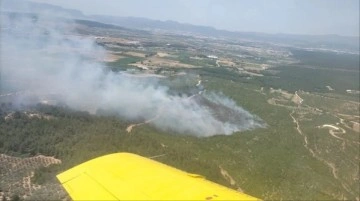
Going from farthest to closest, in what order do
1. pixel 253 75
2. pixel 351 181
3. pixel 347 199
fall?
pixel 253 75, pixel 351 181, pixel 347 199

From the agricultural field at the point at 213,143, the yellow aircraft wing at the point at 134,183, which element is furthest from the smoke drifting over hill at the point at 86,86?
the yellow aircraft wing at the point at 134,183

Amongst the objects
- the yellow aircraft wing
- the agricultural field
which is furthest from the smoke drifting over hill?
the yellow aircraft wing

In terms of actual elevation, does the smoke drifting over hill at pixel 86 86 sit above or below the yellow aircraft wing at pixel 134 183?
below

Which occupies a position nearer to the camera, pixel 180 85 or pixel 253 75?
pixel 180 85

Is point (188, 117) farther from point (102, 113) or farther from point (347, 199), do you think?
point (347, 199)

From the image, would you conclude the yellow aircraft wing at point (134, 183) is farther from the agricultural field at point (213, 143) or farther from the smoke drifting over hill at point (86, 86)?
the smoke drifting over hill at point (86, 86)

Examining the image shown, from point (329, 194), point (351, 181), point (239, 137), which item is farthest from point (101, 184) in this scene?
point (239, 137)

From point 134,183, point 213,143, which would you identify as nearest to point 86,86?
point 213,143

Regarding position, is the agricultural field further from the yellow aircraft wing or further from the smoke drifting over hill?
the yellow aircraft wing
